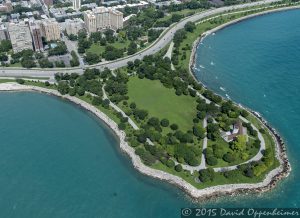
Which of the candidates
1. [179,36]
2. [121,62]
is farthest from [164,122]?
[179,36]

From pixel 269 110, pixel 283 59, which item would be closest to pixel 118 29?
pixel 283 59

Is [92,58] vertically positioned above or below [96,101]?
above

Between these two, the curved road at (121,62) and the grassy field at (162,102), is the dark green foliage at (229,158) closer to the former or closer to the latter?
the grassy field at (162,102)

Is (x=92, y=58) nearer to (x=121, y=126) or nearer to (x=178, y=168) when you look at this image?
(x=121, y=126)

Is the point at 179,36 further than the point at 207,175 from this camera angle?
Yes

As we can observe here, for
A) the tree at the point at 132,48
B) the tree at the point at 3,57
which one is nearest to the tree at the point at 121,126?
the tree at the point at 132,48

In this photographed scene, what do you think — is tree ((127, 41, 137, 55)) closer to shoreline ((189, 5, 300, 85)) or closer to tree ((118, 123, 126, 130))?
shoreline ((189, 5, 300, 85))

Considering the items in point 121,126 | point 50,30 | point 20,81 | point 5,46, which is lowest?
point 20,81

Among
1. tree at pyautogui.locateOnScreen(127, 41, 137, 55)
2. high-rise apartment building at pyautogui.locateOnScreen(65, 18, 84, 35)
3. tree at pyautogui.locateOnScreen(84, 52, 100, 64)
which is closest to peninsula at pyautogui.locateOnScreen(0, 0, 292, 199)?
tree at pyautogui.locateOnScreen(84, 52, 100, 64)
